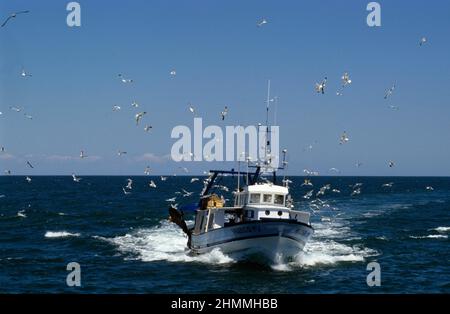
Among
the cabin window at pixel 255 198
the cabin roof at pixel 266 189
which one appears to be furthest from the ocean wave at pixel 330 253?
the cabin window at pixel 255 198

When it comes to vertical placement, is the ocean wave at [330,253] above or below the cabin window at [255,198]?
below

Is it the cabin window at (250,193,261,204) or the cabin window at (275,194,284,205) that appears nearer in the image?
the cabin window at (250,193,261,204)

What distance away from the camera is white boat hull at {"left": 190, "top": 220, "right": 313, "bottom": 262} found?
Result: 4747 cm

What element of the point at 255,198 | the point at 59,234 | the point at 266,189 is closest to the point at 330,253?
the point at 255,198

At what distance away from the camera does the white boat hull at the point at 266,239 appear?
156 feet

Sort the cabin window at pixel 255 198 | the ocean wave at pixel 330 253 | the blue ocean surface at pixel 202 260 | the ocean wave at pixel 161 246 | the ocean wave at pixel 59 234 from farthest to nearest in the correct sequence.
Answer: the ocean wave at pixel 59 234, the ocean wave at pixel 161 246, the ocean wave at pixel 330 253, the cabin window at pixel 255 198, the blue ocean surface at pixel 202 260

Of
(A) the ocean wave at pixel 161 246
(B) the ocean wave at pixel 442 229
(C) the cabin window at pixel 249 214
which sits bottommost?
(A) the ocean wave at pixel 161 246

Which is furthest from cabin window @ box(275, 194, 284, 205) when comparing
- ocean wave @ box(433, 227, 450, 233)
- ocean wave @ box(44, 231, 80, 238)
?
ocean wave @ box(433, 227, 450, 233)

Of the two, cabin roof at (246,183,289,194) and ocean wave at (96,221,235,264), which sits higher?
cabin roof at (246,183,289,194)

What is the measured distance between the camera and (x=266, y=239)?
47.7 m

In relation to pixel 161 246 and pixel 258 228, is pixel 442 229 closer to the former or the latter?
pixel 161 246

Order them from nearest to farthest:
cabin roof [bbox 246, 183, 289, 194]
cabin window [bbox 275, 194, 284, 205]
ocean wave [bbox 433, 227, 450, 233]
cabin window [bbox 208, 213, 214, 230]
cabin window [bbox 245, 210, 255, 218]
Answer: cabin window [bbox 245, 210, 255, 218], cabin roof [bbox 246, 183, 289, 194], cabin window [bbox 275, 194, 284, 205], cabin window [bbox 208, 213, 214, 230], ocean wave [bbox 433, 227, 450, 233]

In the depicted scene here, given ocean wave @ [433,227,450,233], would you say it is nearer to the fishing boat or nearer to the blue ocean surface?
the blue ocean surface

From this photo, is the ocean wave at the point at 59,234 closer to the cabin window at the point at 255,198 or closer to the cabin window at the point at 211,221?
the cabin window at the point at 211,221
